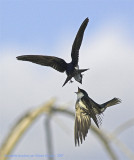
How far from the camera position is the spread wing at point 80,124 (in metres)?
2.71

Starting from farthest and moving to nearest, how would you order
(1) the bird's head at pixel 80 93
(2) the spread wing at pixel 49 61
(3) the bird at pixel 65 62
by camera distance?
(1) the bird's head at pixel 80 93
(2) the spread wing at pixel 49 61
(3) the bird at pixel 65 62

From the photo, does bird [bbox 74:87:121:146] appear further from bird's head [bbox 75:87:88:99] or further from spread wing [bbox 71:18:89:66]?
spread wing [bbox 71:18:89:66]

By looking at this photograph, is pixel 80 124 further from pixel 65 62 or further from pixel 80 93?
pixel 65 62

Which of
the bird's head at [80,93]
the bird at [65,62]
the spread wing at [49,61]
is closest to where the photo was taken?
the bird at [65,62]

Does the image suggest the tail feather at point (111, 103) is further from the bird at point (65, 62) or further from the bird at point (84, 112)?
the bird at point (65, 62)

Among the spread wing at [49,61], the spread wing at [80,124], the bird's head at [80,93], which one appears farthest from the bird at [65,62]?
the spread wing at [80,124]

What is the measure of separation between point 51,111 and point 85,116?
2.29m

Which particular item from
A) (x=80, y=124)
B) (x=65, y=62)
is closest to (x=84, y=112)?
(x=80, y=124)

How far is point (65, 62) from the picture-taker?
2.60 metres

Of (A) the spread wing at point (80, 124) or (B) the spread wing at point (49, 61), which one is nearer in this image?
(B) the spread wing at point (49, 61)

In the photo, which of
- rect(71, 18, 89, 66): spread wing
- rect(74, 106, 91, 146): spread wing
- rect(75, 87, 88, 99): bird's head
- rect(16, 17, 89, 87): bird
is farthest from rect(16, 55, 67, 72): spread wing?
rect(74, 106, 91, 146): spread wing

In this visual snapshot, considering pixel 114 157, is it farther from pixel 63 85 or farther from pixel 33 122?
pixel 63 85

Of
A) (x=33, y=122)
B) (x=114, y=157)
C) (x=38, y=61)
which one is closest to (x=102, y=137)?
(x=114, y=157)

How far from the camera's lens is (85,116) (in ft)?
9.75
